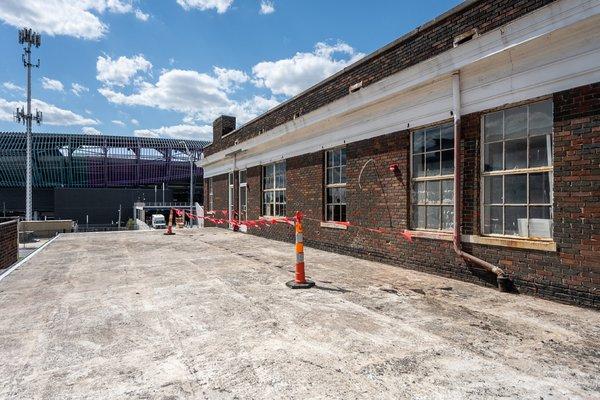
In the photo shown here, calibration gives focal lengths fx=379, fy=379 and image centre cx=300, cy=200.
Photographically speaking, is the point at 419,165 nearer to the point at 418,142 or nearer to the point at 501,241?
the point at 418,142

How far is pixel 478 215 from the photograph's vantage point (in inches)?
255

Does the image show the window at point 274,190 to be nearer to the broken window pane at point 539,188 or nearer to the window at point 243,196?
the window at point 243,196

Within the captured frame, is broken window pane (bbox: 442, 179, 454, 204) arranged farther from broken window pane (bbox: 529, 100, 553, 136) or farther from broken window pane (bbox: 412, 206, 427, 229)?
broken window pane (bbox: 529, 100, 553, 136)

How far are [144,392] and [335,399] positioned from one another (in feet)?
4.80

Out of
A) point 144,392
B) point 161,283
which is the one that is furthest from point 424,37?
point 144,392

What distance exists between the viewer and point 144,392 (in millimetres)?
2920

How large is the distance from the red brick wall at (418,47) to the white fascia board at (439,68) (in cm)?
35

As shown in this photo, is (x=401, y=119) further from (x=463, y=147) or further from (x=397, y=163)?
(x=463, y=147)

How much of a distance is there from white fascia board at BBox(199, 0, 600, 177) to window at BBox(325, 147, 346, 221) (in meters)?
0.38

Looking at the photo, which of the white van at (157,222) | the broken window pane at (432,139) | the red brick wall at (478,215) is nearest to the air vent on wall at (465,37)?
the red brick wall at (478,215)

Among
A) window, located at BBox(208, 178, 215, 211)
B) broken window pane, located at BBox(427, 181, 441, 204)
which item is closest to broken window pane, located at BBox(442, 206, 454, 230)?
broken window pane, located at BBox(427, 181, 441, 204)

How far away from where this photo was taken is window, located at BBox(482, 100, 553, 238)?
18.5ft

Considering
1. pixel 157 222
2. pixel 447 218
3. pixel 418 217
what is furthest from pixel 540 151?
pixel 157 222

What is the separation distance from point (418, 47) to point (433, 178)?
273 cm
